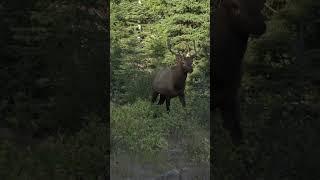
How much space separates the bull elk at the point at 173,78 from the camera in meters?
5.43

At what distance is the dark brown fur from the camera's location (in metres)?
5.91

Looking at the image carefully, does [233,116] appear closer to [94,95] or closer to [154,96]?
[154,96]

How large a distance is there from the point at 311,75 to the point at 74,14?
8.50 ft

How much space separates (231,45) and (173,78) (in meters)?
0.90

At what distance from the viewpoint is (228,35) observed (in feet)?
19.6

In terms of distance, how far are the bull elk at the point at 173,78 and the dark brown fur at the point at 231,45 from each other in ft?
1.77

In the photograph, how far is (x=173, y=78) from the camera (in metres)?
5.43

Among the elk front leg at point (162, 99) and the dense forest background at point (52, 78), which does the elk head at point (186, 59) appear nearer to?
the elk front leg at point (162, 99)

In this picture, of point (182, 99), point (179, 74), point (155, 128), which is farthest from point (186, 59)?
point (155, 128)

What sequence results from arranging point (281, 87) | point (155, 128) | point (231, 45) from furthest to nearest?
point (281, 87) → point (231, 45) → point (155, 128)

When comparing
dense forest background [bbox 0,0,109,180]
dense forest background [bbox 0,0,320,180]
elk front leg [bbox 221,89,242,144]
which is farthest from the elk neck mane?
dense forest background [bbox 0,0,109,180]

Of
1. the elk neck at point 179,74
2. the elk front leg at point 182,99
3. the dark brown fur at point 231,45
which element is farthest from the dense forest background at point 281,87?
the elk neck at point 179,74

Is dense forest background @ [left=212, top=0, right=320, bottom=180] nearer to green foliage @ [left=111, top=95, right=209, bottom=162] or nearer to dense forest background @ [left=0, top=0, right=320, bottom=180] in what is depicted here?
dense forest background @ [left=0, top=0, right=320, bottom=180]

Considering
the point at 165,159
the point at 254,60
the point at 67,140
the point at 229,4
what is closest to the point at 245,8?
the point at 229,4
